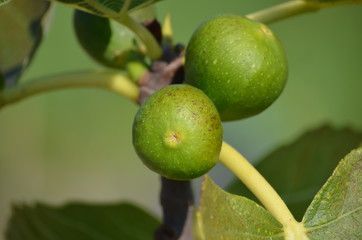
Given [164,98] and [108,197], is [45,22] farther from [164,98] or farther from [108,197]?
[108,197]

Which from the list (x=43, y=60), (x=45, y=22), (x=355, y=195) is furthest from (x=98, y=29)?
(x=43, y=60)

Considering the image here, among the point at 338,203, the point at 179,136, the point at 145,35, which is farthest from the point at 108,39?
the point at 338,203

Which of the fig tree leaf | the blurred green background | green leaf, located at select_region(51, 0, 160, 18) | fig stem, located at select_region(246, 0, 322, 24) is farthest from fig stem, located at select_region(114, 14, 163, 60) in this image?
the blurred green background

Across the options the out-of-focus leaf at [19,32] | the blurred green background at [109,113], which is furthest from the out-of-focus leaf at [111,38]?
the blurred green background at [109,113]

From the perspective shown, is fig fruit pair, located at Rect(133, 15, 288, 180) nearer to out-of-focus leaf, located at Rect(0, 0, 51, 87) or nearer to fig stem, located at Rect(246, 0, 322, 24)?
fig stem, located at Rect(246, 0, 322, 24)

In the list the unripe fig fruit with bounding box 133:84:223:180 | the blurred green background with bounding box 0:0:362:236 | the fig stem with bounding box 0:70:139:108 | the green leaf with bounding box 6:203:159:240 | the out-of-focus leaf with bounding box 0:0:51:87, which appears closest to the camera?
the unripe fig fruit with bounding box 133:84:223:180

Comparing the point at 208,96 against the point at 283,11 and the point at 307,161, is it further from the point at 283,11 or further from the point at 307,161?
the point at 307,161

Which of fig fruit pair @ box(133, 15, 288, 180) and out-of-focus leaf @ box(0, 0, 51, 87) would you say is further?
out-of-focus leaf @ box(0, 0, 51, 87)
